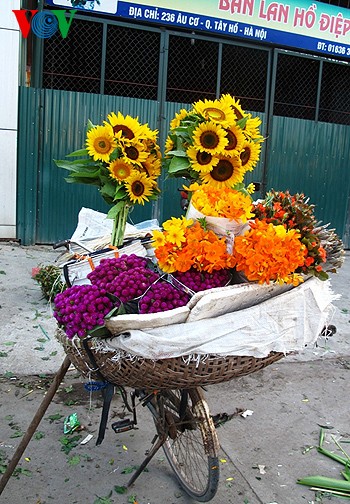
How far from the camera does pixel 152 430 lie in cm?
335

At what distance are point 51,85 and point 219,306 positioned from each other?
6.18m

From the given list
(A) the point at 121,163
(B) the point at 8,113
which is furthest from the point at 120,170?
Answer: (B) the point at 8,113

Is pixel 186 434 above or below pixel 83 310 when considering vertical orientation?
below

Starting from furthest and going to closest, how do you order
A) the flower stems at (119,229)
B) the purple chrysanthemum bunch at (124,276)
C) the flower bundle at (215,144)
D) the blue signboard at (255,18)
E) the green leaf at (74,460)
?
1. the blue signboard at (255,18)
2. the green leaf at (74,460)
3. the flower stems at (119,229)
4. the flower bundle at (215,144)
5. the purple chrysanthemum bunch at (124,276)

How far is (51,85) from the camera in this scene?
7.36 metres

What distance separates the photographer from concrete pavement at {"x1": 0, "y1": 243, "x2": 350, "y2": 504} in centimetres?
278

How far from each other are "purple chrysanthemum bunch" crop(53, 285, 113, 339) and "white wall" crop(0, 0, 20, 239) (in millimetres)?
5472

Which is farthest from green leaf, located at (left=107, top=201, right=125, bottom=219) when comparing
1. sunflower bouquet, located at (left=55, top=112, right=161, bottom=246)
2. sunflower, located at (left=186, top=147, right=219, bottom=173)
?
sunflower, located at (left=186, top=147, right=219, bottom=173)

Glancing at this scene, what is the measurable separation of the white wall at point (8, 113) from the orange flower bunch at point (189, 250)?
552cm

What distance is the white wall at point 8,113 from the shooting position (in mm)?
6863

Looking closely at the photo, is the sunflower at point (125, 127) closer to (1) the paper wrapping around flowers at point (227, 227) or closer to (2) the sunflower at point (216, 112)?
(2) the sunflower at point (216, 112)

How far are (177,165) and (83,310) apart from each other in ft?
2.49

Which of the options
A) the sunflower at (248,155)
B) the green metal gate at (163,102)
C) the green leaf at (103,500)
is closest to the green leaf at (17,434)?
the green leaf at (103,500)

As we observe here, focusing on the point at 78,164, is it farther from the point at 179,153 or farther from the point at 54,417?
the point at 54,417
